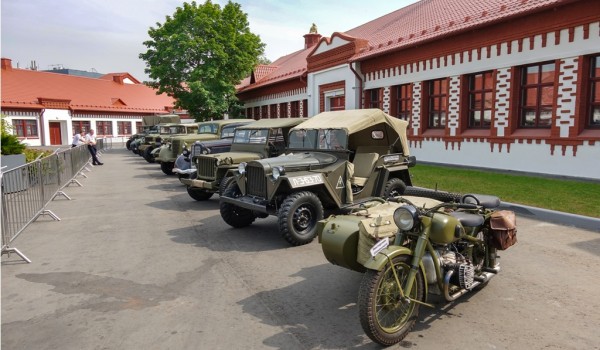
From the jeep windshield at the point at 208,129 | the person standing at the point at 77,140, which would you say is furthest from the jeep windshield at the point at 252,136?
the person standing at the point at 77,140

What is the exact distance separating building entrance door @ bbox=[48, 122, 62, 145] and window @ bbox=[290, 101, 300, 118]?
26.4 metres

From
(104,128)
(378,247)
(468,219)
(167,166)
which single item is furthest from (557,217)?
(104,128)

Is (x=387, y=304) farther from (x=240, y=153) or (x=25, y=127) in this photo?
(x=25, y=127)

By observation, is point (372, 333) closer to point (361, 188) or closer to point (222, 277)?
point (222, 277)

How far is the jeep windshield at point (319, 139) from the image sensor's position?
7.38m

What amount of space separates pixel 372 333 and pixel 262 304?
1.38 m

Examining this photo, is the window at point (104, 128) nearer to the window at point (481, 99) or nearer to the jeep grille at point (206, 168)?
the jeep grille at point (206, 168)

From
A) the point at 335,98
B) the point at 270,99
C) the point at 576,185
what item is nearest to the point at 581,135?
the point at 576,185

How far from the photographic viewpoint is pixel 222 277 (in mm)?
5180

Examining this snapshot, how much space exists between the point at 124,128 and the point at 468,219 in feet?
158

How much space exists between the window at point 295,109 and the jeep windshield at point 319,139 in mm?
18821

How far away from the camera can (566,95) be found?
37.6 feet

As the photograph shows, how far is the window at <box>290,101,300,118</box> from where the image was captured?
26875 millimetres

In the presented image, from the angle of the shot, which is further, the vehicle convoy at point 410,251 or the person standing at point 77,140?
the person standing at point 77,140
